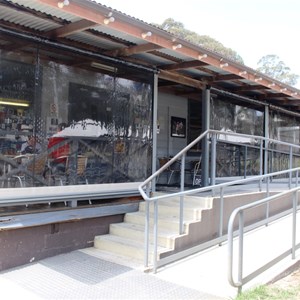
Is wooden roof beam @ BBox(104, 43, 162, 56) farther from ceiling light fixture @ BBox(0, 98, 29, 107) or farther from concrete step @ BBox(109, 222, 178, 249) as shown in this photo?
concrete step @ BBox(109, 222, 178, 249)

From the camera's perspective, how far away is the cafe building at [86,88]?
→ 15.2 ft

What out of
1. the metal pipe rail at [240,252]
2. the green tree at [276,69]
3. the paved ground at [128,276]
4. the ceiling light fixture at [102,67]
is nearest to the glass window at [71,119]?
the ceiling light fixture at [102,67]

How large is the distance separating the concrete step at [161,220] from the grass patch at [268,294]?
156 centimetres

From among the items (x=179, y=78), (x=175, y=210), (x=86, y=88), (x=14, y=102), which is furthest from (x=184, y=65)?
(x=14, y=102)

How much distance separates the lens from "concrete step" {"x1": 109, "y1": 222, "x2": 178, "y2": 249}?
4.87 m

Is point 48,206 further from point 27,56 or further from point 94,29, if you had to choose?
point 94,29

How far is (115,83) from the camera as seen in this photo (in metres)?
5.95

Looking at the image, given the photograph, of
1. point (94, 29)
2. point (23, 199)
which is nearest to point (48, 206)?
point (23, 199)

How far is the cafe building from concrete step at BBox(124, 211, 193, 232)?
0.66 ft

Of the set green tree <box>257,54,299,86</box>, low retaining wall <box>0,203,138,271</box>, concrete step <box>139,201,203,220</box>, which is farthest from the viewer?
green tree <box>257,54,299,86</box>

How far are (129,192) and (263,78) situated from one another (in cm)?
351

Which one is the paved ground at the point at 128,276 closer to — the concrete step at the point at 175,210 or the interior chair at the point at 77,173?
the concrete step at the point at 175,210

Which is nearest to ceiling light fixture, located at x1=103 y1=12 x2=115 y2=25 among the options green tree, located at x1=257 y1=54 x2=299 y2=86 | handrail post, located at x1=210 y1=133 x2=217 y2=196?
handrail post, located at x1=210 y1=133 x2=217 y2=196

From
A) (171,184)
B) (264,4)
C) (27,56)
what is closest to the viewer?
(27,56)
